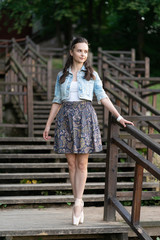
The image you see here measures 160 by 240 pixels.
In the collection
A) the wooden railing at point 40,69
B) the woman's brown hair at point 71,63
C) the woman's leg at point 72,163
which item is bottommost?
the woman's leg at point 72,163

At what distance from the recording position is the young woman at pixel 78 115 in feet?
12.6

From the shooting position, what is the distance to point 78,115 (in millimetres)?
3836

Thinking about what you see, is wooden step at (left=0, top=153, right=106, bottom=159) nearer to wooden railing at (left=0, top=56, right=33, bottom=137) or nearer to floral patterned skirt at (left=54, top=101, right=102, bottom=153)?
wooden railing at (left=0, top=56, right=33, bottom=137)

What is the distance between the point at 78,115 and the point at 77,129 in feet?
0.43

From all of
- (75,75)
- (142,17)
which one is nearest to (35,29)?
(142,17)

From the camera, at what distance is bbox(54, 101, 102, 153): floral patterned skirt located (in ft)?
12.5

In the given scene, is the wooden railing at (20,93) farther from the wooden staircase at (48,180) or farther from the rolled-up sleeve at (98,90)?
the rolled-up sleeve at (98,90)

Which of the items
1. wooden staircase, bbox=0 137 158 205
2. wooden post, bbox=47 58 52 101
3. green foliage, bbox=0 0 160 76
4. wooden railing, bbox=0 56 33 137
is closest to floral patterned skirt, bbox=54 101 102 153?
wooden staircase, bbox=0 137 158 205

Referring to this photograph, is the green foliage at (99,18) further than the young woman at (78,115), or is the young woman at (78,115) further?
the green foliage at (99,18)

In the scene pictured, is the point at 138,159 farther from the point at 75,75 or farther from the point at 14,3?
the point at 14,3

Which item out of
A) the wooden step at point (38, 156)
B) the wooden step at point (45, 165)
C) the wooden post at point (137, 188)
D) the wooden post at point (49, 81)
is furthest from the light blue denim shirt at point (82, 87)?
the wooden post at point (49, 81)

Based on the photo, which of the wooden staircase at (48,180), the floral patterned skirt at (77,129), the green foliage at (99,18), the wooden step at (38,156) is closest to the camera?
the floral patterned skirt at (77,129)

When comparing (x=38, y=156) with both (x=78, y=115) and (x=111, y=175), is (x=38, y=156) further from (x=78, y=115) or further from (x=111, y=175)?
(x=78, y=115)

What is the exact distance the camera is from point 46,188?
5.32 meters
